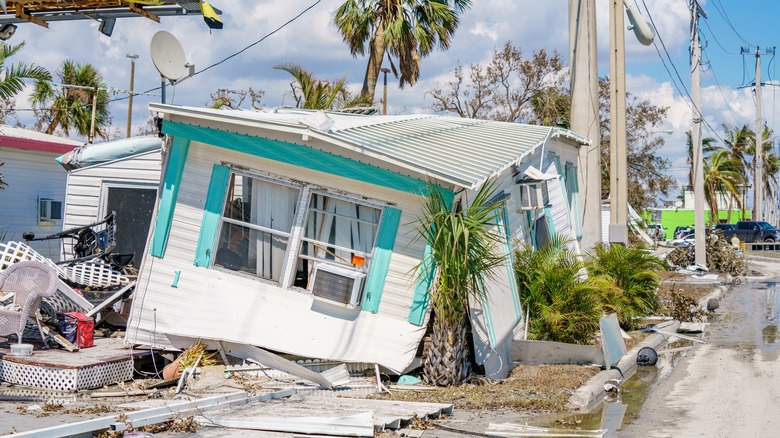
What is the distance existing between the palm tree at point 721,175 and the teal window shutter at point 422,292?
198ft

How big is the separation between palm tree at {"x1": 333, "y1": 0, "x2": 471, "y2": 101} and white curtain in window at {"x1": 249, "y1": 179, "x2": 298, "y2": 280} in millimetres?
14353

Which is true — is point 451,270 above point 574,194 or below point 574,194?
below

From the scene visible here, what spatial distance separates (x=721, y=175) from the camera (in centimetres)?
6688

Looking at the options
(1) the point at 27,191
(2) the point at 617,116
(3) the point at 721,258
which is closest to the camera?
(2) the point at 617,116

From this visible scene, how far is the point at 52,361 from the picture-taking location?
379 inches

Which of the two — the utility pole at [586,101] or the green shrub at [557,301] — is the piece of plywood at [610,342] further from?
the utility pole at [586,101]

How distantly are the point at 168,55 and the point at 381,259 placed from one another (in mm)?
5165

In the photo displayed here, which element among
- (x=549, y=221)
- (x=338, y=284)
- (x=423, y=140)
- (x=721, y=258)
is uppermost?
(x=423, y=140)

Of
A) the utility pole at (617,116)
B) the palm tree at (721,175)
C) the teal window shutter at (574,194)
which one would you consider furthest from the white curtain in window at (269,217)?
the palm tree at (721,175)

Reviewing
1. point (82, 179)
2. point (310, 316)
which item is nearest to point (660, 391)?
point (310, 316)

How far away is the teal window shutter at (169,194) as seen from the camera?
35.9ft

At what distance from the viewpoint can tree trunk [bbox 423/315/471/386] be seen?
10.2m

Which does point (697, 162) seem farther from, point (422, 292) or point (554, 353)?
point (422, 292)

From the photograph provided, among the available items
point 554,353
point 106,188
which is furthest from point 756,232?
point 554,353
